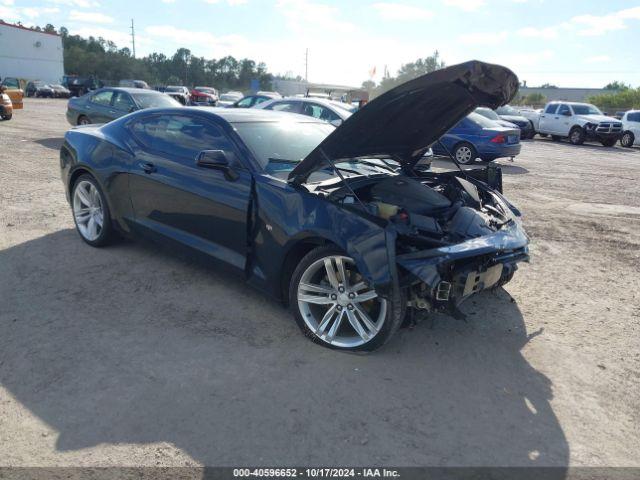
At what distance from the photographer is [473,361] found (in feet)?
11.5

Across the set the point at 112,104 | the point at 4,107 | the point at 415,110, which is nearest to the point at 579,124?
the point at 112,104

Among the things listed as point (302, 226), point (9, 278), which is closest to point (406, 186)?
point (302, 226)

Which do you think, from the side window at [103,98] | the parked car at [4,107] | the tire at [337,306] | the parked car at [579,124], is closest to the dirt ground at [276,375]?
the tire at [337,306]

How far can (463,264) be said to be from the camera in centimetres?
334

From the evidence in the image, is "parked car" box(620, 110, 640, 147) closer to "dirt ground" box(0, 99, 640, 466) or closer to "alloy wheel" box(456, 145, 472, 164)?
"alloy wheel" box(456, 145, 472, 164)

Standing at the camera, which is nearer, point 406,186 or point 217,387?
point 217,387

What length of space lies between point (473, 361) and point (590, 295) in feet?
6.37

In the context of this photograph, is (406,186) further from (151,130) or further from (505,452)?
(151,130)

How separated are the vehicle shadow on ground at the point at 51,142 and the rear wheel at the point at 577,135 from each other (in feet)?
64.7

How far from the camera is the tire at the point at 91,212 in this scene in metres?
5.18

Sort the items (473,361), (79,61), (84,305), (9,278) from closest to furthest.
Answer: (473,361), (84,305), (9,278), (79,61)

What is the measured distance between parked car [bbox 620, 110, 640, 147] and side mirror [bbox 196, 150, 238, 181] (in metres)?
22.2

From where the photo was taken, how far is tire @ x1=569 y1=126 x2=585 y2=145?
21.5 meters

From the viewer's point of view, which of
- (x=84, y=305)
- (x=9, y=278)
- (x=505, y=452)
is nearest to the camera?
(x=505, y=452)
